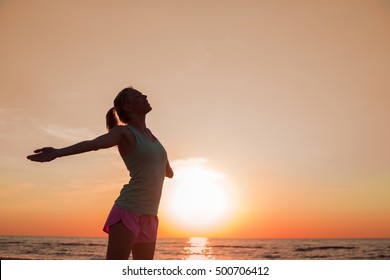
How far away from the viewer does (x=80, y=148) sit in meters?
2.20

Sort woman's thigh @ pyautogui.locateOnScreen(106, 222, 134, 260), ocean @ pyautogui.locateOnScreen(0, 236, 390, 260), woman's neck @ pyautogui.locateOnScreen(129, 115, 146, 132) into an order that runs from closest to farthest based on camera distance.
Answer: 1. woman's thigh @ pyautogui.locateOnScreen(106, 222, 134, 260)
2. woman's neck @ pyautogui.locateOnScreen(129, 115, 146, 132)
3. ocean @ pyautogui.locateOnScreen(0, 236, 390, 260)

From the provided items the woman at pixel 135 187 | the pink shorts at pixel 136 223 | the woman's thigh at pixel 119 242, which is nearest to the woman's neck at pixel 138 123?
the woman at pixel 135 187

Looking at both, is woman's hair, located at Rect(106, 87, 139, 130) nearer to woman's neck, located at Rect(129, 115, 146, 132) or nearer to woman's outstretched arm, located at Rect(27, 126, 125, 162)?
woman's neck, located at Rect(129, 115, 146, 132)

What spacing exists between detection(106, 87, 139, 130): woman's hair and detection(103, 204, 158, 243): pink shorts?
0.65 metres

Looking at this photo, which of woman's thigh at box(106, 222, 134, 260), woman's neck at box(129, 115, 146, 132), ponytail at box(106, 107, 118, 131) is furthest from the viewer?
ponytail at box(106, 107, 118, 131)

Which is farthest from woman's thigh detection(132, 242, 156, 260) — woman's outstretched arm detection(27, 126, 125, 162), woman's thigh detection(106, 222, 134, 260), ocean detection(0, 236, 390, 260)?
ocean detection(0, 236, 390, 260)

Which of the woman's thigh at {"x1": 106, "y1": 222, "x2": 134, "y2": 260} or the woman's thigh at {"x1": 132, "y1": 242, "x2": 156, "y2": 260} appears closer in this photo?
the woman's thigh at {"x1": 106, "y1": 222, "x2": 134, "y2": 260}

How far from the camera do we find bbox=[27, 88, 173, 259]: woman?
2.38m

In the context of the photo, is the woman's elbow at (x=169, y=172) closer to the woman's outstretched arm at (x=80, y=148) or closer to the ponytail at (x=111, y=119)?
the ponytail at (x=111, y=119)

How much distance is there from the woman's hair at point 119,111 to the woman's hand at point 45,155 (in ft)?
2.31
